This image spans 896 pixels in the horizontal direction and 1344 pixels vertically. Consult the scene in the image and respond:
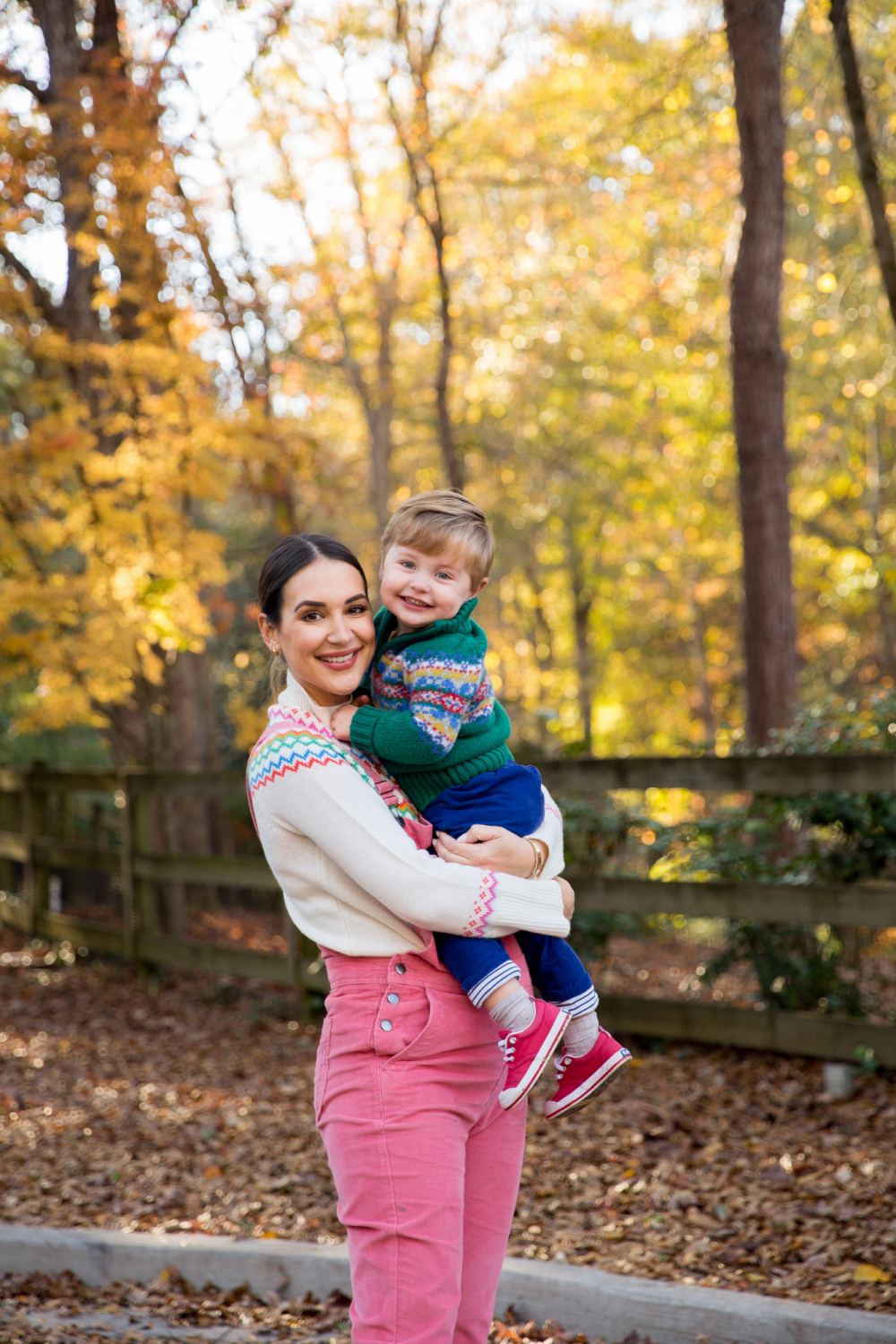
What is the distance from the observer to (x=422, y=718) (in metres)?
1.95

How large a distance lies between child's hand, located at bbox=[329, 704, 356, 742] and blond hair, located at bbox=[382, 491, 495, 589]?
34cm

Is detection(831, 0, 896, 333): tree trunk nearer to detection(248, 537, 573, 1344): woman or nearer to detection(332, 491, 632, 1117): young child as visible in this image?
detection(332, 491, 632, 1117): young child

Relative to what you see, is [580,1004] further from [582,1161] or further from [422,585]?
[582,1161]

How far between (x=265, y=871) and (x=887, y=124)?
9.63 meters

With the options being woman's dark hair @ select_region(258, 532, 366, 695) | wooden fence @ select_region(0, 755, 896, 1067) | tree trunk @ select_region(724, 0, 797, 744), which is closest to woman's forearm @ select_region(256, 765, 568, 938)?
woman's dark hair @ select_region(258, 532, 366, 695)

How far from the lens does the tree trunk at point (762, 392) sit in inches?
255

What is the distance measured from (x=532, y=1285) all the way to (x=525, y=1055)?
146cm

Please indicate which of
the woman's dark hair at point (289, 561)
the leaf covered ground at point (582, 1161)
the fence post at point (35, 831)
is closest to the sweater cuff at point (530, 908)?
the woman's dark hair at point (289, 561)

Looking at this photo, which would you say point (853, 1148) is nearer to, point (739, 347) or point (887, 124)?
point (739, 347)

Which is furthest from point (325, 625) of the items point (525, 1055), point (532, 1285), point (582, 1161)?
point (582, 1161)

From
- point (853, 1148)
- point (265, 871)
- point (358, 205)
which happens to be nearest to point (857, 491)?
point (358, 205)

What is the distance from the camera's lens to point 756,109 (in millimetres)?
6484

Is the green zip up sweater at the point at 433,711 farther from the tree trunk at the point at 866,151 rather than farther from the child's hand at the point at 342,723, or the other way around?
the tree trunk at the point at 866,151

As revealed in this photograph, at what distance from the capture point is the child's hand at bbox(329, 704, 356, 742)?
198cm
